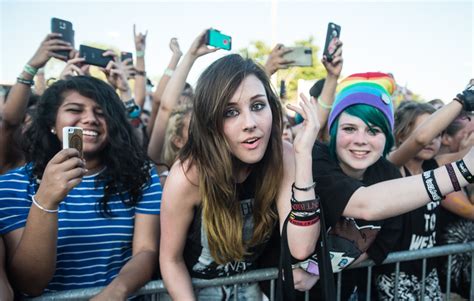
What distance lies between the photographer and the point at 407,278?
2.37m

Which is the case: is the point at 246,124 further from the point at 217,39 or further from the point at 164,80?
the point at 164,80

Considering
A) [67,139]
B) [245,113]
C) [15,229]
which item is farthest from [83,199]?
[245,113]

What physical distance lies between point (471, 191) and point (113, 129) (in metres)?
2.58

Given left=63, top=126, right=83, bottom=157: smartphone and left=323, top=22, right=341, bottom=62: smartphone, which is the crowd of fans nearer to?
left=63, top=126, right=83, bottom=157: smartphone

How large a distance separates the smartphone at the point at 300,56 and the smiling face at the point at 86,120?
1.91 metres

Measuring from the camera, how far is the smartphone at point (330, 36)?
9.84 ft

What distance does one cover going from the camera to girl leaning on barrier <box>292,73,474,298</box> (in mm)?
1763

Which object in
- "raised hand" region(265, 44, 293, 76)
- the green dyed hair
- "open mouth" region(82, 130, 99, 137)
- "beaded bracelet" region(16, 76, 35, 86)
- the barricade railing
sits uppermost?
"raised hand" region(265, 44, 293, 76)

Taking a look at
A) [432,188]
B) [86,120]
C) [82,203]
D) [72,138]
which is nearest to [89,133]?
[86,120]

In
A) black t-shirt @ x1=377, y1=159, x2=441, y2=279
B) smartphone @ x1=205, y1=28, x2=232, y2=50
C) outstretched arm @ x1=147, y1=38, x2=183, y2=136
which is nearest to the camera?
black t-shirt @ x1=377, y1=159, x2=441, y2=279

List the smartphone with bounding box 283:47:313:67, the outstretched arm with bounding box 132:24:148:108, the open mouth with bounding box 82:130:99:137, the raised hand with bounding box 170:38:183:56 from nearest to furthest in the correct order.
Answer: the open mouth with bounding box 82:130:99:137
the smartphone with bounding box 283:47:313:67
the raised hand with bounding box 170:38:183:56
the outstretched arm with bounding box 132:24:148:108

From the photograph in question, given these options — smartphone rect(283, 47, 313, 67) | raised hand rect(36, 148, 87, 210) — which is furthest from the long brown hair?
smartphone rect(283, 47, 313, 67)

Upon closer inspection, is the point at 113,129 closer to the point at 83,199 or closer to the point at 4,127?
the point at 83,199

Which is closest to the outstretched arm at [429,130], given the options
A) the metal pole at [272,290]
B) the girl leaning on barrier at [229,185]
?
the girl leaning on barrier at [229,185]
